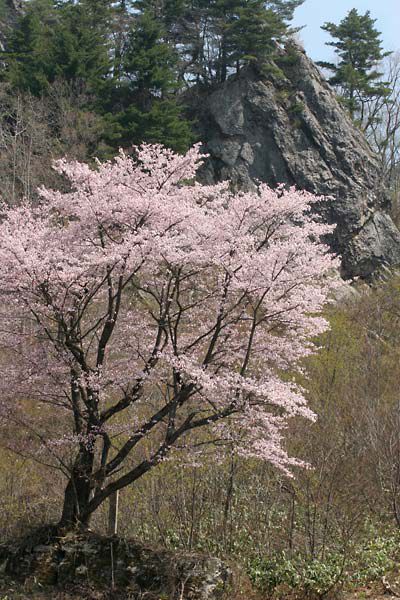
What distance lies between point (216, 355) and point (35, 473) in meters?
5.53

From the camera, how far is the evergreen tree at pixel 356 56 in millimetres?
28625

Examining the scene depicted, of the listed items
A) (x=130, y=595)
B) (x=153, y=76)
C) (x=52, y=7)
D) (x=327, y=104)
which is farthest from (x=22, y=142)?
(x=130, y=595)

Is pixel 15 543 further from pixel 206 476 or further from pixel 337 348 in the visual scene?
pixel 337 348

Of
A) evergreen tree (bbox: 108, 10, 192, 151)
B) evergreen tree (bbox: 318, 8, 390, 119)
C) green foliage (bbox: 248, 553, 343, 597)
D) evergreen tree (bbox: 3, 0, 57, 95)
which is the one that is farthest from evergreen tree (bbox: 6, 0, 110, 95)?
green foliage (bbox: 248, 553, 343, 597)

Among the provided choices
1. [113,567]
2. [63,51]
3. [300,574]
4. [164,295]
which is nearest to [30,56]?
[63,51]

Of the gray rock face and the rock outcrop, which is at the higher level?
the gray rock face

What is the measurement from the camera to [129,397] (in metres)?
7.76

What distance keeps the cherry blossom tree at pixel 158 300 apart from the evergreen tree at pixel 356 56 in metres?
23.0

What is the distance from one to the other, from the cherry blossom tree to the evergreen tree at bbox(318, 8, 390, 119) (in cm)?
2298

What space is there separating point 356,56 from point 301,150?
7690mm

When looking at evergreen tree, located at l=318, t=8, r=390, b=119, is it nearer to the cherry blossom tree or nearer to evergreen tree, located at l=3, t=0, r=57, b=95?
evergreen tree, located at l=3, t=0, r=57, b=95

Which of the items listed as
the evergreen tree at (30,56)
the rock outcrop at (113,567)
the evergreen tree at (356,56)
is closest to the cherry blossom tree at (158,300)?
the rock outcrop at (113,567)

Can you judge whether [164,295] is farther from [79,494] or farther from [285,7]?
[285,7]

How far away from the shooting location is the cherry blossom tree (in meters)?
7.16
